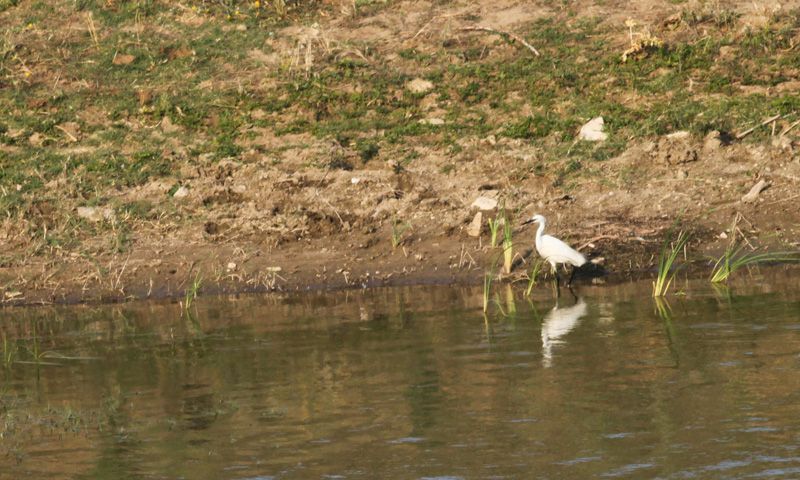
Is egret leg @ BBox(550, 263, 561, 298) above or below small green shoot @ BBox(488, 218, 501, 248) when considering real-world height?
below

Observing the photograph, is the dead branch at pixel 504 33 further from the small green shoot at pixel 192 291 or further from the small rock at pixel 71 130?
the small green shoot at pixel 192 291

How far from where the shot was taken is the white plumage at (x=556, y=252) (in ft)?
43.5

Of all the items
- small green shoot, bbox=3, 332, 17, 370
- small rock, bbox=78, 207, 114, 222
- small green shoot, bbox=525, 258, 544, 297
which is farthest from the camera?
small rock, bbox=78, 207, 114, 222

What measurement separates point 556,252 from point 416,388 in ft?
13.7

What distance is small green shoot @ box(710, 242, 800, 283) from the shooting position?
12836 millimetres

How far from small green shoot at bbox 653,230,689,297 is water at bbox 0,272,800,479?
0.16 metres

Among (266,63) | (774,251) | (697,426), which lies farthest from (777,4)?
(697,426)

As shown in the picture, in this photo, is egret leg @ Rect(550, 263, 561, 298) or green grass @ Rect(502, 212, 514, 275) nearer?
egret leg @ Rect(550, 263, 561, 298)

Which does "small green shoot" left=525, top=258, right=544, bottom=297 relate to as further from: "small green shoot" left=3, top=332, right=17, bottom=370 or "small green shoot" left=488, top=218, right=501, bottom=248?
"small green shoot" left=3, top=332, right=17, bottom=370

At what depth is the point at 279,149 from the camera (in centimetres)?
1662

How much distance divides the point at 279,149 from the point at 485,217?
10.0ft

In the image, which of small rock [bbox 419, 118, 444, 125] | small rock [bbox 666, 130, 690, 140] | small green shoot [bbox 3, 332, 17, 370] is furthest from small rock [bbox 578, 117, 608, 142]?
small green shoot [bbox 3, 332, 17, 370]

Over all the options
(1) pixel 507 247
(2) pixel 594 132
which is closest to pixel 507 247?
(1) pixel 507 247

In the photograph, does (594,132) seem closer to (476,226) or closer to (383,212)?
(476,226)
